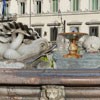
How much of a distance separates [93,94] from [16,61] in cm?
213

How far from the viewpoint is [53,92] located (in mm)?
3699

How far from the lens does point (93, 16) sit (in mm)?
36969

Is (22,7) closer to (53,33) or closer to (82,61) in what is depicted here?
(53,33)

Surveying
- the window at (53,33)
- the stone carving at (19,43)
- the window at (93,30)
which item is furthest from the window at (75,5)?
the stone carving at (19,43)

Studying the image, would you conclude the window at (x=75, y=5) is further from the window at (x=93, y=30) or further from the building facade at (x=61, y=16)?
the window at (x=93, y=30)

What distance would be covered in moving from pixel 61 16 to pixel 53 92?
3381 cm

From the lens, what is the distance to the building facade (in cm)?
3697

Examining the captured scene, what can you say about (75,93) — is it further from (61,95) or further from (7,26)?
(7,26)

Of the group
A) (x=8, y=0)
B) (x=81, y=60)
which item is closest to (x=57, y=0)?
(x=8, y=0)

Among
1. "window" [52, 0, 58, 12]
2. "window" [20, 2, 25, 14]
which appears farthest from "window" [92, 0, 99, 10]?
A: "window" [20, 2, 25, 14]

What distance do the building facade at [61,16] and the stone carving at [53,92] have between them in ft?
107

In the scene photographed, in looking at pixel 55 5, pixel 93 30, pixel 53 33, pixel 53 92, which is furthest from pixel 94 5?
pixel 53 92

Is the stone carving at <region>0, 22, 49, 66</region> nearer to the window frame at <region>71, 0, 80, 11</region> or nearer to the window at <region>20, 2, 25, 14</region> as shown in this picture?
the window frame at <region>71, 0, 80, 11</region>

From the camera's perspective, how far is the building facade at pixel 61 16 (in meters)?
37.0
